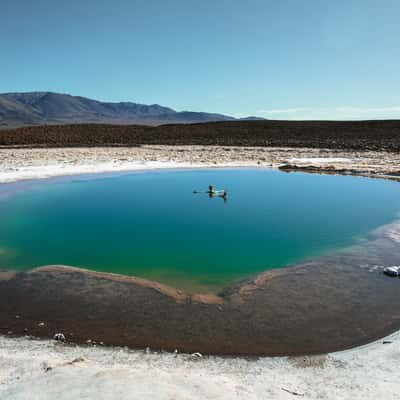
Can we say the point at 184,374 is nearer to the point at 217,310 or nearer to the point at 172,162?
the point at 217,310

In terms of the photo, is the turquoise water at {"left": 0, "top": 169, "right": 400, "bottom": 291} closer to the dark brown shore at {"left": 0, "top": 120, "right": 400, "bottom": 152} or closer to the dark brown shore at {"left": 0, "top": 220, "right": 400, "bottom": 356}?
the dark brown shore at {"left": 0, "top": 220, "right": 400, "bottom": 356}

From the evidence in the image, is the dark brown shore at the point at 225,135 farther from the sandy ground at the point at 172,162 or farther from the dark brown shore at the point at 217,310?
the dark brown shore at the point at 217,310

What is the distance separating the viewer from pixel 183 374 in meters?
3.93

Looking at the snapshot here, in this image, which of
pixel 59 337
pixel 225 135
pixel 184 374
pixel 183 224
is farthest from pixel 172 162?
pixel 225 135

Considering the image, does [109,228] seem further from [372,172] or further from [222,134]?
[222,134]

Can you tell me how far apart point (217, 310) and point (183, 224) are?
486cm

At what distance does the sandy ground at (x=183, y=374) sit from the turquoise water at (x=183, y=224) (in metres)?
2.25

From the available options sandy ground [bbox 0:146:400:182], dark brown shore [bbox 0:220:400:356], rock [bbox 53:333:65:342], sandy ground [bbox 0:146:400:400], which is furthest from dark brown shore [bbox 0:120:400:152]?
rock [bbox 53:333:65:342]

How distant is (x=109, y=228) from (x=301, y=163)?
54.1 feet

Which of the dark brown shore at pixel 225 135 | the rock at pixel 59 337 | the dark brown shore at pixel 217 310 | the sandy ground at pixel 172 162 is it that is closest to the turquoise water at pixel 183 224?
the dark brown shore at pixel 217 310

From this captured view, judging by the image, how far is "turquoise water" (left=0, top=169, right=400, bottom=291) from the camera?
7.57 m

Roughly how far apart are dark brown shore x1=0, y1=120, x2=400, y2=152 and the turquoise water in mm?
19821

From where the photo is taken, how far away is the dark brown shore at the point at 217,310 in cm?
491

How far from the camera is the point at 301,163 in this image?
2386 cm
